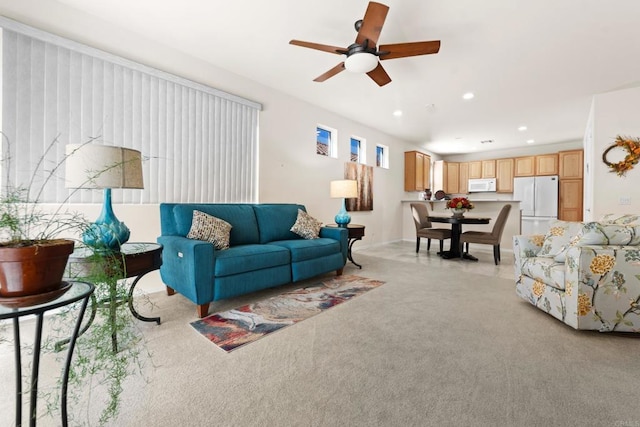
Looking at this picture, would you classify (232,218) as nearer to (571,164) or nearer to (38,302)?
(38,302)

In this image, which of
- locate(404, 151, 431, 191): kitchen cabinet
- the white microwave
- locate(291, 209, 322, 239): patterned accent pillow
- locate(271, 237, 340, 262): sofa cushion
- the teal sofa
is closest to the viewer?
the teal sofa

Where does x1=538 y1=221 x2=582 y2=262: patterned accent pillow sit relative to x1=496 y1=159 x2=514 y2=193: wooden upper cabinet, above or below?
below

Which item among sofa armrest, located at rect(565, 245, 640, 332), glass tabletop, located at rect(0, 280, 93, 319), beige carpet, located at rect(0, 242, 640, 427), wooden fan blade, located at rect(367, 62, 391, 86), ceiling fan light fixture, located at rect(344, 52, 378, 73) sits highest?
wooden fan blade, located at rect(367, 62, 391, 86)

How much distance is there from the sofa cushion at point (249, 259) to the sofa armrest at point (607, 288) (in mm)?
2386

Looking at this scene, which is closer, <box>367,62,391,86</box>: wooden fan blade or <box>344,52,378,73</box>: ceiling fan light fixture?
<box>344,52,378,73</box>: ceiling fan light fixture

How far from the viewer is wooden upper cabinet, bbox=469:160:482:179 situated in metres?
8.08

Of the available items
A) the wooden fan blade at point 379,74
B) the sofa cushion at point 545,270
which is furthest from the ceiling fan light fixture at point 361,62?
the sofa cushion at point 545,270

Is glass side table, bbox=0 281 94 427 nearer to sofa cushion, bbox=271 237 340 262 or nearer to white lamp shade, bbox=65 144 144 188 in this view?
white lamp shade, bbox=65 144 144 188

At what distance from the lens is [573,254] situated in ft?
6.59

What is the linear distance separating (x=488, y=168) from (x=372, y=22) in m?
7.32

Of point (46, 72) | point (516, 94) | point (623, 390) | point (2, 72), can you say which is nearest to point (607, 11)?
point (516, 94)

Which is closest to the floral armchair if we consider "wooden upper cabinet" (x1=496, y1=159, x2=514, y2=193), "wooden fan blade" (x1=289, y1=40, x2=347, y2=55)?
"wooden fan blade" (x1=289, y1=40, x2=347, y2=55)

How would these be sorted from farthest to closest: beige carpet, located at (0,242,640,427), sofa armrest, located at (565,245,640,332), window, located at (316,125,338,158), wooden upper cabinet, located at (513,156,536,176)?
wooden upper cabinet, located at (513,156,536,176) < window, located at (316,125,338,158) < sofa armrest, located at (565,245,640,332) < beige carpet, located at (0,242,640,427)

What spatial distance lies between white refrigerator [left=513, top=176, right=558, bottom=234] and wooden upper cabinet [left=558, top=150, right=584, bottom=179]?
23 cm
